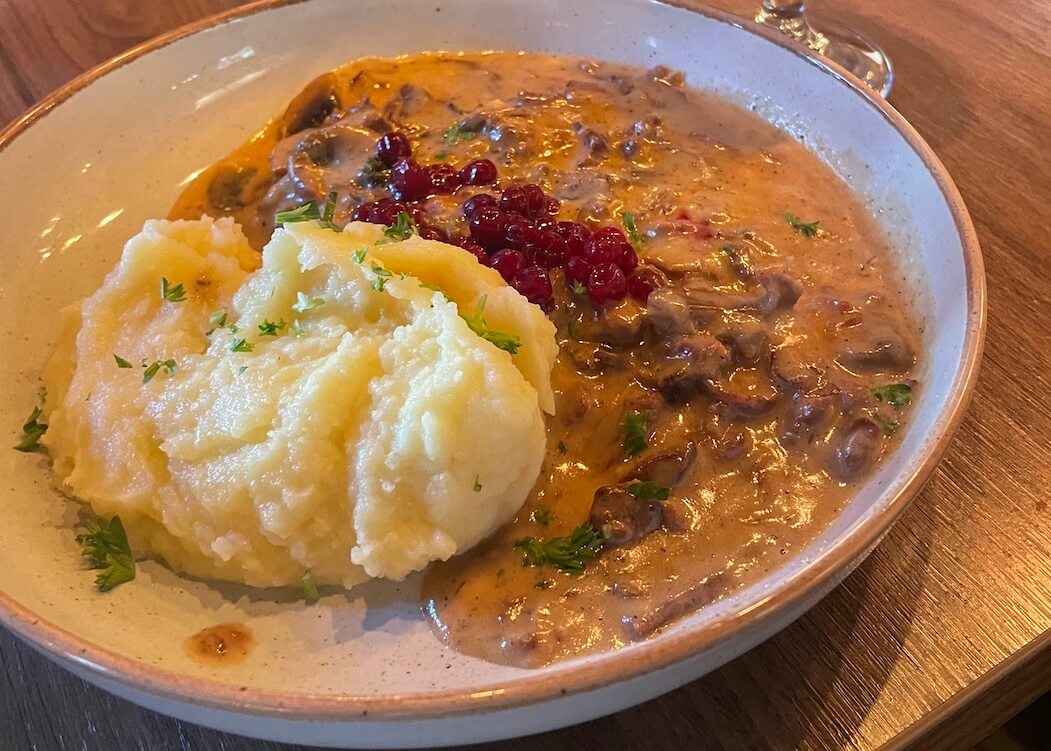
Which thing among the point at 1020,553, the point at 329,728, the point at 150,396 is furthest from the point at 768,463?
the point at 150,396

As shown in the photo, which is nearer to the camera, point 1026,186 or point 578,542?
point 578,542

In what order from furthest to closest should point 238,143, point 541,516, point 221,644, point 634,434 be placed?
point 238,143
point 634,434
point 541,516
point 221,644

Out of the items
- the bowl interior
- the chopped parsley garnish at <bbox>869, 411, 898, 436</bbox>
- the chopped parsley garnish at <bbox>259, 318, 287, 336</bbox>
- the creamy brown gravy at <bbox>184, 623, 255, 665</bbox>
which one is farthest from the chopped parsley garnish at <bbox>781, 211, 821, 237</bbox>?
the creamy brown gravy at <bbox>184, 623, 255, 665</bbox>

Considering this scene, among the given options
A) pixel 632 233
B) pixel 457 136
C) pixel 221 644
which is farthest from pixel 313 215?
pixel 221 644

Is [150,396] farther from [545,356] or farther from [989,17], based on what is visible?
[989,17]

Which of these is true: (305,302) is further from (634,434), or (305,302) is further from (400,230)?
(634,434)

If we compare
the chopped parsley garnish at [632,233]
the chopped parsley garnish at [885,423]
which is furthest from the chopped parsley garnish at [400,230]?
the chopped parsley garnish at [885,423]
